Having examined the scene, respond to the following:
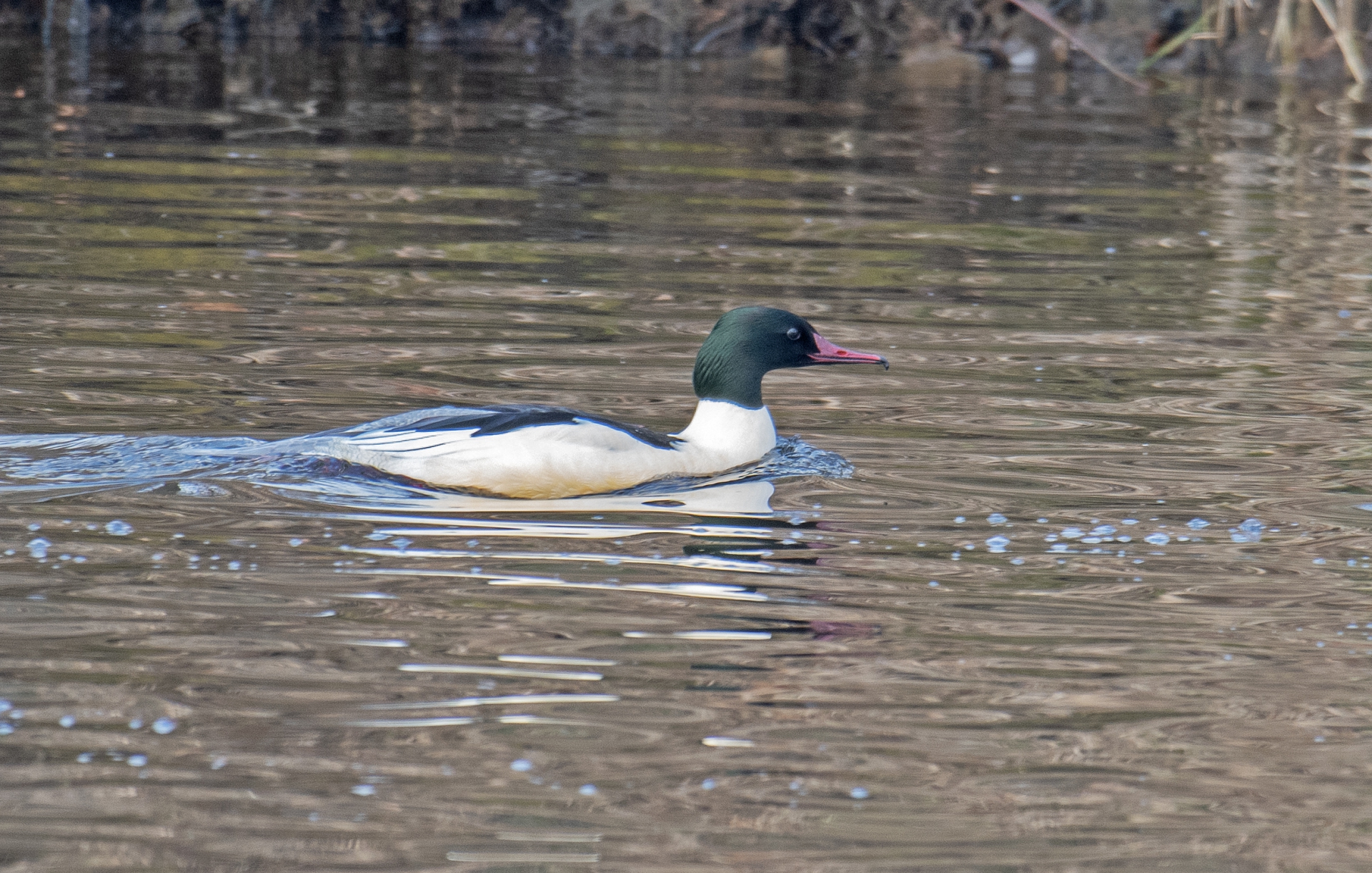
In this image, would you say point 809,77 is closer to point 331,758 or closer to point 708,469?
point 708,469

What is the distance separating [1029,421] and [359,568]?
3.24m

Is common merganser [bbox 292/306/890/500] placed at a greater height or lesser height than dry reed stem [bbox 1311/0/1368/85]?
lesser

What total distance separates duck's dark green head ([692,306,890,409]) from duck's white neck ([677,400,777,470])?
4 centimetres

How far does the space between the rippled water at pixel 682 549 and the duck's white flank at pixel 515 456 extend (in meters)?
0.10

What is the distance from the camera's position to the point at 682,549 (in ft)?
19.9

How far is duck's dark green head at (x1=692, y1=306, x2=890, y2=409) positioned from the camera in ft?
23.7

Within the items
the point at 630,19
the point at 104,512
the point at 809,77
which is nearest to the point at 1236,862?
the point at 104,512

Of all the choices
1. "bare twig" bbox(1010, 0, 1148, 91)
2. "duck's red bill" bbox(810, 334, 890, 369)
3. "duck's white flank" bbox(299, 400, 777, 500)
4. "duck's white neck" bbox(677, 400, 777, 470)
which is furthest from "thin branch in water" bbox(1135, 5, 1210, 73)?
"duck's white flank" bbox(299, 400, 777, 500)

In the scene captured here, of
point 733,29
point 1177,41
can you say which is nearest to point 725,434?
point 1177,41

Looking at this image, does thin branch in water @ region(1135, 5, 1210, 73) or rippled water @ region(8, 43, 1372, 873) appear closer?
rippled water @ region(8, 43, 1372, 873)

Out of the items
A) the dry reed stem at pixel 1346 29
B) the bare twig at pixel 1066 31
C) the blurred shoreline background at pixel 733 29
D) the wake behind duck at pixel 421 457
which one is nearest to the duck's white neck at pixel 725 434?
the wake behind duck at pixel 421 457

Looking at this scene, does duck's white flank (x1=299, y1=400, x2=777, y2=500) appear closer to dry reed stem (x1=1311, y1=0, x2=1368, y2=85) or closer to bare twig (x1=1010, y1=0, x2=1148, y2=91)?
bare twig (x1=1010, y1=0, x2=1148, y2=91)

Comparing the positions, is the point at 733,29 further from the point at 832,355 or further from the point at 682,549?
the point at 682,549

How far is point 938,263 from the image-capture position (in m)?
11.3
